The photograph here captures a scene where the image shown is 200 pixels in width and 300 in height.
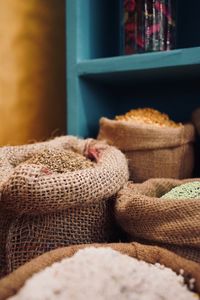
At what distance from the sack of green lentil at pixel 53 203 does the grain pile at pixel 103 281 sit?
0.09 metres

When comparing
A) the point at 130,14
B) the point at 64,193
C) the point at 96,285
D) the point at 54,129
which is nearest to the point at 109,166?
the point at 64,193

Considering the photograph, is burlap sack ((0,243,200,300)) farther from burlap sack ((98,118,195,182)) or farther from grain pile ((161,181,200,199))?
burlap sack ((98,118,195,182))

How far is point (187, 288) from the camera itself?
1.46 ft

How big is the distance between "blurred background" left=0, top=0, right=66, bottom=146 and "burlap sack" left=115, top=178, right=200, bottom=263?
0.49 metres

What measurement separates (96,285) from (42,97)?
71 cm

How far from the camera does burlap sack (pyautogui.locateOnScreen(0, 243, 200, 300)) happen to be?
42 cm

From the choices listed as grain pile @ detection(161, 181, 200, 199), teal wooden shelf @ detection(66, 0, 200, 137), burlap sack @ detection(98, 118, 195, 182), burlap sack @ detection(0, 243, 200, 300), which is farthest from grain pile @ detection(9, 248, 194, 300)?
teal wooden shelf @ detection(66, 0, 200, 137)

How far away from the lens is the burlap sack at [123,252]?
0.42m

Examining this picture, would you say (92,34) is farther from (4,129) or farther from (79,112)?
(4,129)

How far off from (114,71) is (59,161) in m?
0.28

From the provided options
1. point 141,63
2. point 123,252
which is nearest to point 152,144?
point 141,63

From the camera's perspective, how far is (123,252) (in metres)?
0.50

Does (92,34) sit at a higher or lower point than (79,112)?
higher

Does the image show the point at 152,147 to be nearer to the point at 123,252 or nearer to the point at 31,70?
the point at 123,252
